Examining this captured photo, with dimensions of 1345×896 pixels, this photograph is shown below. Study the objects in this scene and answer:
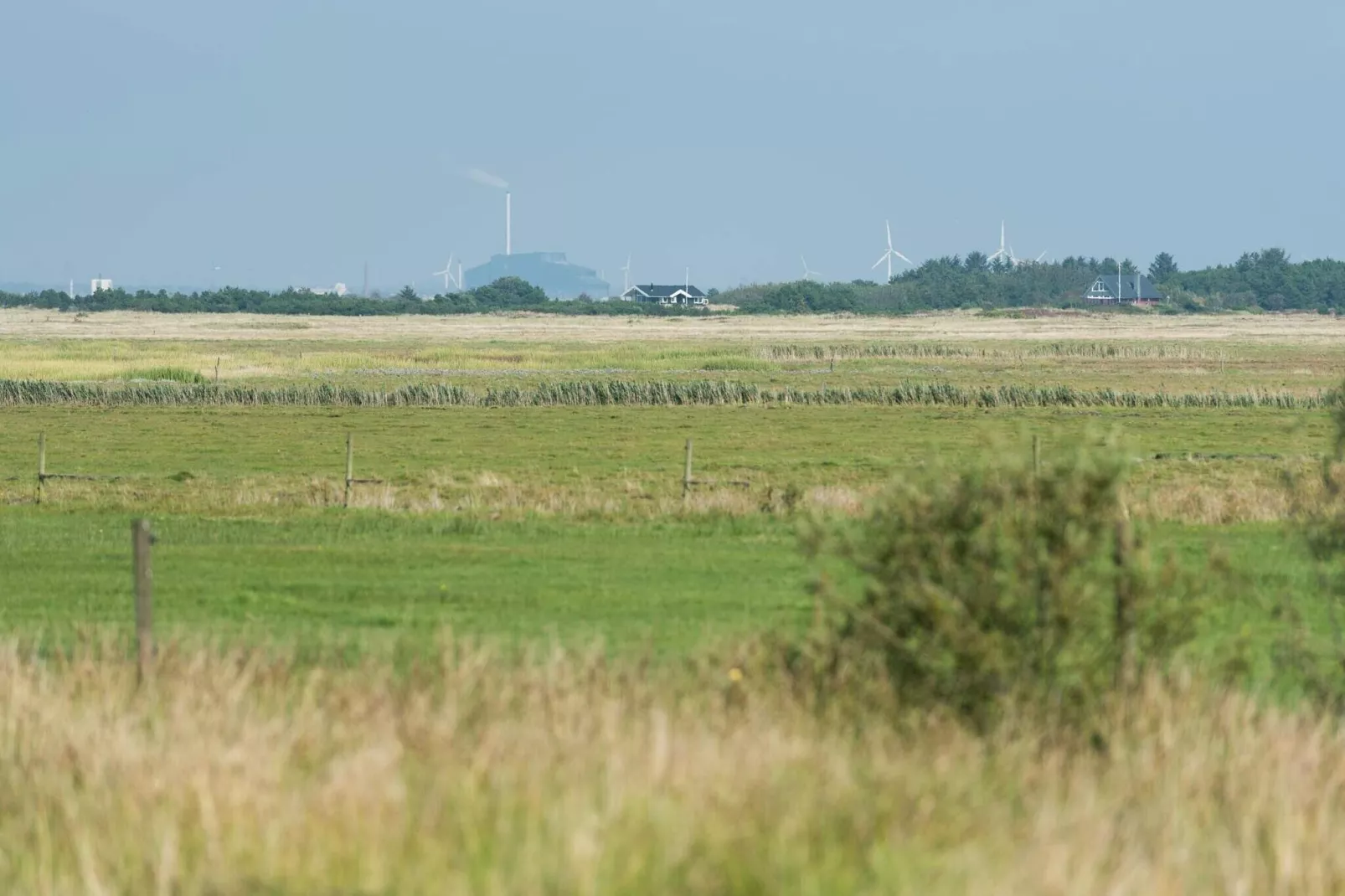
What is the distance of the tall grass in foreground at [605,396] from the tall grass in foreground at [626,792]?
180 feet

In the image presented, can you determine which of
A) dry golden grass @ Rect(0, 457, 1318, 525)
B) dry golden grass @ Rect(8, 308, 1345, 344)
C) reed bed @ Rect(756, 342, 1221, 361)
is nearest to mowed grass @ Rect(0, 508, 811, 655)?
dry golden grass @ Rect(0, 457, 1318, 525)

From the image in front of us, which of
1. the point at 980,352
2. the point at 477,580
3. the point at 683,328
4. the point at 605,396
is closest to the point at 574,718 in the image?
the point at 477,580

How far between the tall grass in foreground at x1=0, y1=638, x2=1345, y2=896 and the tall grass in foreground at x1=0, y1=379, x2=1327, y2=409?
55.0m

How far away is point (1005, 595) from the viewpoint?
33.2ft

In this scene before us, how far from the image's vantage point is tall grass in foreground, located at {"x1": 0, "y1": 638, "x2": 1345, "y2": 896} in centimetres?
718

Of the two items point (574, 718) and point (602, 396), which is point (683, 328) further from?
point (574, 718)

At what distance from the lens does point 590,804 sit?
25.5 ft

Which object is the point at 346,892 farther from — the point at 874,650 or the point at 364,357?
the point at 364,357

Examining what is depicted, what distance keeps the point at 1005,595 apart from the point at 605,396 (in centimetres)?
5716

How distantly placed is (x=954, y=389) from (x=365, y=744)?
59.9m

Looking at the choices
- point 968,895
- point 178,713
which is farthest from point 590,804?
point 178,713

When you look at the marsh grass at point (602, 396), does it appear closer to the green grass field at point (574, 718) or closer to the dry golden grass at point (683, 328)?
the green grass field at point (574, 718)

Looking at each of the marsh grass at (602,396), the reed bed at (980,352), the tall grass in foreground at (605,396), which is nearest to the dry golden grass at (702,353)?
the reed bed at (980,352)

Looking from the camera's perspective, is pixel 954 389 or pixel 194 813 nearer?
pixel 194 813
